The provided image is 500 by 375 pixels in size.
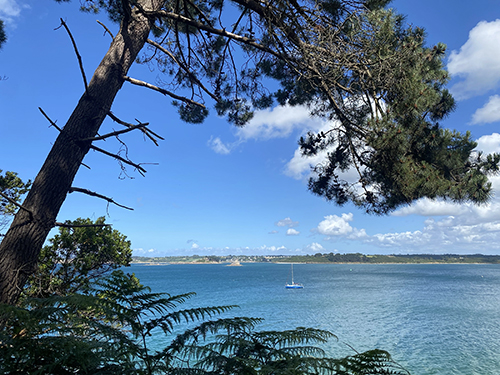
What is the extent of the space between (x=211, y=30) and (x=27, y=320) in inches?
129


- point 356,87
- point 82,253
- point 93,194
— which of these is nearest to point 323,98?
point 356,87

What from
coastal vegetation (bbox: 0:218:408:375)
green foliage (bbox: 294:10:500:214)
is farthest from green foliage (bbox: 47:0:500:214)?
coastal vegetation (bbox: 0:218:408:375)

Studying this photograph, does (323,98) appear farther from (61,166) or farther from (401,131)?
(61,166)

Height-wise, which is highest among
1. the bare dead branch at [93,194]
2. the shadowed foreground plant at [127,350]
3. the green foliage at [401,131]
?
the green foliage at [401,131]

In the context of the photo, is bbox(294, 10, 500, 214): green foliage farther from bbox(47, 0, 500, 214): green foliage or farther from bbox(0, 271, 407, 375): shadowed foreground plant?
bbox(0, 271, 407, 375): shadowed foreground plant

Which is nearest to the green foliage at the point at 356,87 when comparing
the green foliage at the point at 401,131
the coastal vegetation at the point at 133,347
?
the green foliage at the point at 401,131

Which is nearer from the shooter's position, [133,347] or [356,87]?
[133,347]

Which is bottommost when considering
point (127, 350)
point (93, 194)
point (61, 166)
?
point (127, 350)

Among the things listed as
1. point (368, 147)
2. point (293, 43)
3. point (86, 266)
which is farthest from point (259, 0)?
point (86, 266)

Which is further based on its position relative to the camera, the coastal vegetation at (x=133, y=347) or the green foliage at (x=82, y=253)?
the green foliage at (x=82, y=253)

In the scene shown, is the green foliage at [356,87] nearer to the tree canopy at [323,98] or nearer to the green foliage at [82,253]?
the tree canopy at [323,98]

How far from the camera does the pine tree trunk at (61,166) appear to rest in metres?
2.53

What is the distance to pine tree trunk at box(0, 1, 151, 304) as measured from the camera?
Answer: 253cm

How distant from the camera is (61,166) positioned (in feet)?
9.39
